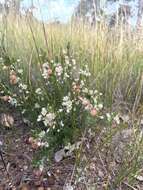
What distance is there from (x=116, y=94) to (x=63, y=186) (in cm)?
85

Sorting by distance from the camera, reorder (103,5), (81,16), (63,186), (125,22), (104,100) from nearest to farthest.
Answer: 1. (63,186)
2. (104,100)
3. (103,5)
4. (125,22)
5. (81,16)

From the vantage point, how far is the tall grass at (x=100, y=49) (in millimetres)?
3170

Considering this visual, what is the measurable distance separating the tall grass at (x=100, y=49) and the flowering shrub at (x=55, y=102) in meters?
0.21

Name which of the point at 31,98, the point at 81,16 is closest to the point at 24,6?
the point at 81,16

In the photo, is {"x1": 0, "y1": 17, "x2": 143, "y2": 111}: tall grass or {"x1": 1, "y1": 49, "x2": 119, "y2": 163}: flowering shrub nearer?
{"x1": 1, "y1": 49, "x2": 119, "y2": 163}: flowering shrub

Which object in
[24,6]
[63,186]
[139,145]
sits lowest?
[63,186]

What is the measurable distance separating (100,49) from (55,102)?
90 cm

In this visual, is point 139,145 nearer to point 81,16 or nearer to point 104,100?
point 104,100

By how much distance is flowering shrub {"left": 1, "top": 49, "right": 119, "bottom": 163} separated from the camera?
255 cm

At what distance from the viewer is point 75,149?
2.63m

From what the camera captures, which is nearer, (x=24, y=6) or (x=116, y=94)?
(x=116, y=94)

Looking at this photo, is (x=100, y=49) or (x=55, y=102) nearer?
(x=55, y=102)

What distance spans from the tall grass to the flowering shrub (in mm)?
208

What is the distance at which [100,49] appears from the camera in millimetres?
3508
